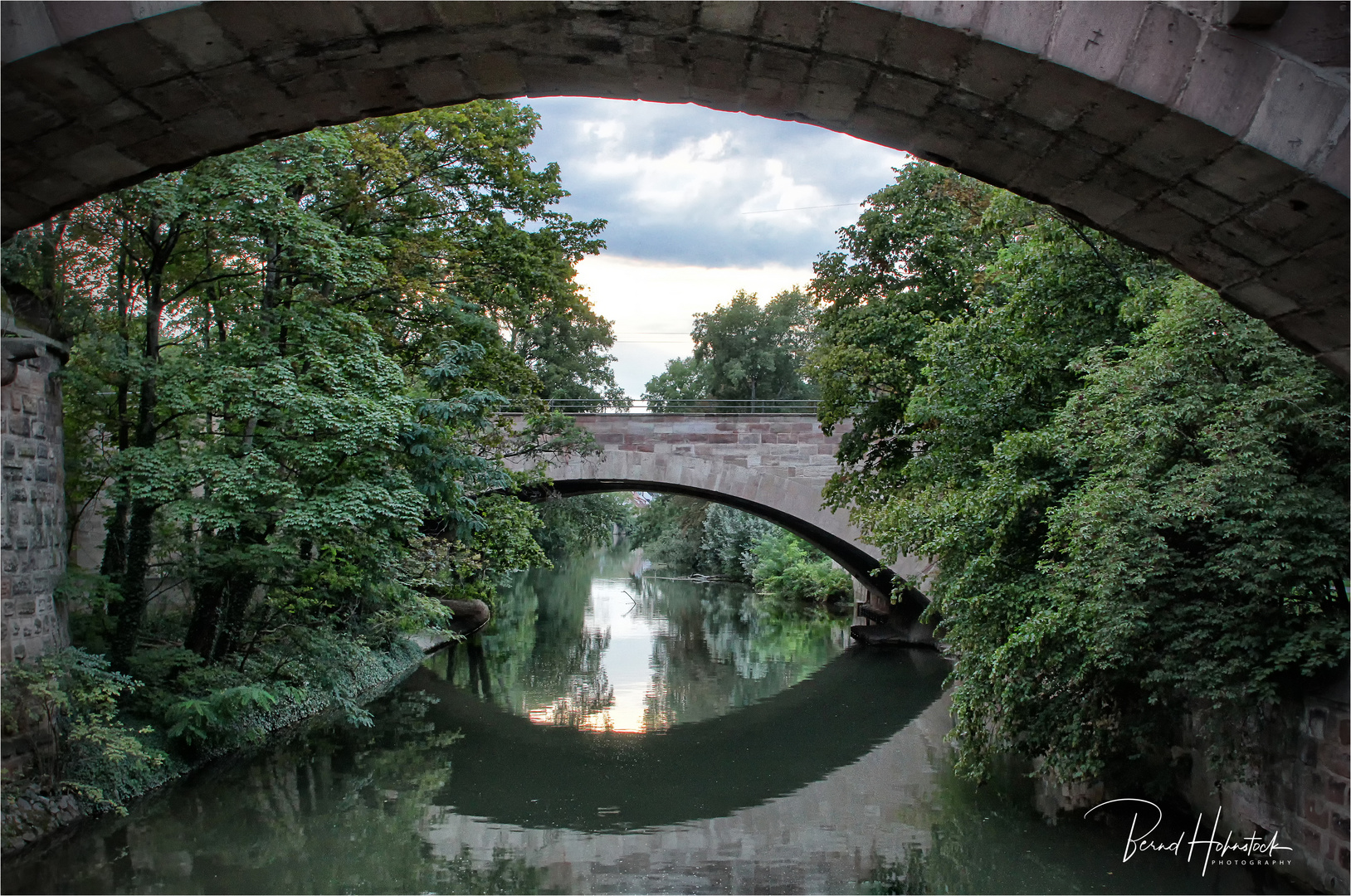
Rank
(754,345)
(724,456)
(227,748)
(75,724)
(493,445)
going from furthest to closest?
(754,345) → (724,456) → (493,445) → (227,748) → (75,724)

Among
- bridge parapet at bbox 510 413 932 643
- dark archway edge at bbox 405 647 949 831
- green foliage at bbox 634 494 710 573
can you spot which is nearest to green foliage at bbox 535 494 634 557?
bridge parapet at bbox 510 413 932 643

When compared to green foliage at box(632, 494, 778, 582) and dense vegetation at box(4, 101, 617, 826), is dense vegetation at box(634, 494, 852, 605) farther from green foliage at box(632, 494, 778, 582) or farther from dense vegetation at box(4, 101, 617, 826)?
dense vegetation at box(4, 101, 617, 826)

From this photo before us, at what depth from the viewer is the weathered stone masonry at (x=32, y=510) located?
6910 millimetres

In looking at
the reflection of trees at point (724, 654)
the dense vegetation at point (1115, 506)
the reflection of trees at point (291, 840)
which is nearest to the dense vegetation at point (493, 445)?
the dense vegetation at point (1115, 506)

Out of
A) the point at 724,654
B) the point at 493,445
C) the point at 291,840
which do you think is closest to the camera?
the point at 291,840

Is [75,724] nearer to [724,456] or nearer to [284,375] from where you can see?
[284,375]

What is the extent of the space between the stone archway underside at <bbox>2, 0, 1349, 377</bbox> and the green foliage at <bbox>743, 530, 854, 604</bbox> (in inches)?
981

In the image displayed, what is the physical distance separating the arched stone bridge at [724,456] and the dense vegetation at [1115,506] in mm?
7331

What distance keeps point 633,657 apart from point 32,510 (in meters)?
11.8

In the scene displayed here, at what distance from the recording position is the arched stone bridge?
59.3 feet

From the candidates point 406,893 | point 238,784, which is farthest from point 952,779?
point 238,784

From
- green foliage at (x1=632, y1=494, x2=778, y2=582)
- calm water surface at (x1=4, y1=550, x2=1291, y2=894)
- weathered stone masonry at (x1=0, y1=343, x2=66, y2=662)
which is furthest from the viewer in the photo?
green foliage at (x1=632, y1=494, x2=778, y2=582)

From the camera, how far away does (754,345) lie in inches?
1586

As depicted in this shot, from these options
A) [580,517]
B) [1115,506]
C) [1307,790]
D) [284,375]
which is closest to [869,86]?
[1115,506]
